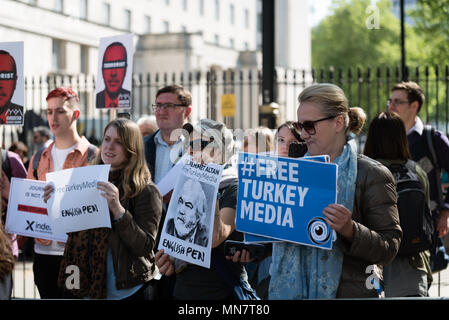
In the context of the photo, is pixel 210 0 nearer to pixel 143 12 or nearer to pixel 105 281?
pixel 143 12

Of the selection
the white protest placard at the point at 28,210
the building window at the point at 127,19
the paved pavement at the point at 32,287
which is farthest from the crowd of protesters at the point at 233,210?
the building window at the point at 127,19

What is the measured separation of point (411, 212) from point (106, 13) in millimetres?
40637

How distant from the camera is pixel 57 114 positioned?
4633 mm

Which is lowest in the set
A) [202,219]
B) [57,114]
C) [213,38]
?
[202,219]

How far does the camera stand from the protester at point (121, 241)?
357 cm

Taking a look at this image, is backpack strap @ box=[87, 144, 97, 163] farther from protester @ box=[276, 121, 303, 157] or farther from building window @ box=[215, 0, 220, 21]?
building window @ box=[215, 0, 220, 21]

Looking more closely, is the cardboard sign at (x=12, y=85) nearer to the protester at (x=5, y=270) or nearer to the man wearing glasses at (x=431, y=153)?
the protester at (x=5, y=270)

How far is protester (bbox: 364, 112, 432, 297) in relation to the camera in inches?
149

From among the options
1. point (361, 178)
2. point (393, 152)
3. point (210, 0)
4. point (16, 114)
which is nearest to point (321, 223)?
point (361, 178)

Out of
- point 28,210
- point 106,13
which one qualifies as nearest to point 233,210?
point 28,210

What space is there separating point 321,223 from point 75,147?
99.3 inches

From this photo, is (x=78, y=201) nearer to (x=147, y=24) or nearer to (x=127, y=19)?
(x=127, y=19)

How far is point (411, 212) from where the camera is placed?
12.9 ft

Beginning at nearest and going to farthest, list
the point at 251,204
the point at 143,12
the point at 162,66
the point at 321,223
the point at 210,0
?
1. the point at 321,223
2. the point at 251,204
3. the point at 162,66
4. the point at 143,12
5. the point at 210,0
